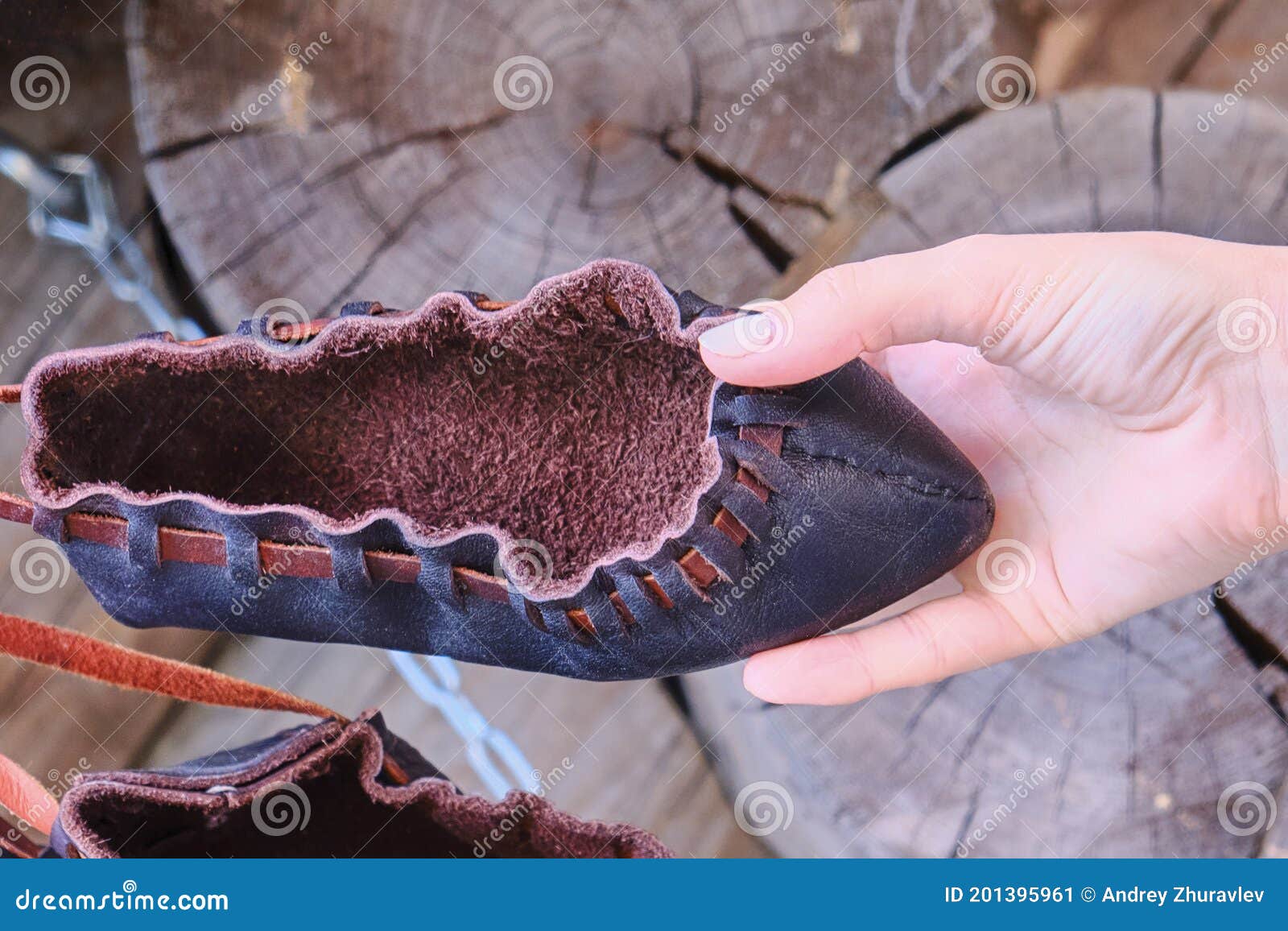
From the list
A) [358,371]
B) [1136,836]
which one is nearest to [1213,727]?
[1136,836]

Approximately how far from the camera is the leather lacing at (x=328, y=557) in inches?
23.5

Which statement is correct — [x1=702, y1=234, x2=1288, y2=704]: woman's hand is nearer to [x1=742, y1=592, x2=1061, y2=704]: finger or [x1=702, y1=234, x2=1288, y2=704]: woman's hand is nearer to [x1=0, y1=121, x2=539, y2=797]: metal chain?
[x1=742, y1=592, x2=1061, y2=704]: finger

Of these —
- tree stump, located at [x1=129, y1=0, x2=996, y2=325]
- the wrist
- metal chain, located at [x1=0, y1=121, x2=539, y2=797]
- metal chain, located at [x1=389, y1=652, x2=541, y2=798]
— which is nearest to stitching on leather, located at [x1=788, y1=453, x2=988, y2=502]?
the wrist

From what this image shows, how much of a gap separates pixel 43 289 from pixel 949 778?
1.10 m

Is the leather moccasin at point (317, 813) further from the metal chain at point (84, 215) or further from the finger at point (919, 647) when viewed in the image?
the metal chain at point (84, 215)

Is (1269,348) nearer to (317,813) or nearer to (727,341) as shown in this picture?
(727,341)

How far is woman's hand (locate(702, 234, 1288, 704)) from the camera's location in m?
0.59

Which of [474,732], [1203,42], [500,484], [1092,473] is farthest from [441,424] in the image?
[1203,42]

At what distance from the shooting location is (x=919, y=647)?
75cm

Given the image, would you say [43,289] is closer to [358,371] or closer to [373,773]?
[358,371]

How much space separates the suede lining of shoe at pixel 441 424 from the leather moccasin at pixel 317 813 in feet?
0.61

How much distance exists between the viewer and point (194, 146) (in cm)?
85

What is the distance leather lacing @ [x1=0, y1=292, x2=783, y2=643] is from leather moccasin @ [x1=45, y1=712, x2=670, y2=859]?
0.48 ft

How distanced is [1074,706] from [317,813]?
0.75 m
